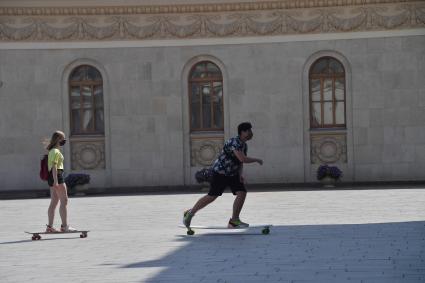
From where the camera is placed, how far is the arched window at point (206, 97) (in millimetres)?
33625

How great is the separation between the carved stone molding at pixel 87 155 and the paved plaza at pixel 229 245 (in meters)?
8.51

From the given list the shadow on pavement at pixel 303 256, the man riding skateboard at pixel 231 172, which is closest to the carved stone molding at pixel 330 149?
the shadow on pavement at pixel 303 256

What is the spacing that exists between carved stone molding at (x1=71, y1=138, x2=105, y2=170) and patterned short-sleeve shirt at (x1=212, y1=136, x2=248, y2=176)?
56.0 ft

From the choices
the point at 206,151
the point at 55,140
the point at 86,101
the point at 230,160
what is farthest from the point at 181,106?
the point at 230,160

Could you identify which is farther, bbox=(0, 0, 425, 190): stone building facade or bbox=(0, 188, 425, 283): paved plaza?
bbox=(0, 0, 425, 190): stone building facade

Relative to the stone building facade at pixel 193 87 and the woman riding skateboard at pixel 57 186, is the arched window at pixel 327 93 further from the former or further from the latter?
the woman riding skateboard at pixel 57 186

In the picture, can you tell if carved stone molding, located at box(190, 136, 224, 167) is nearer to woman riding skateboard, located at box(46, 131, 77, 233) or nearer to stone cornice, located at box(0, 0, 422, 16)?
stone cornice, located at box(0, 0, 422, 16)

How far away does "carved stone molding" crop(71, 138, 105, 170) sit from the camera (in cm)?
3359

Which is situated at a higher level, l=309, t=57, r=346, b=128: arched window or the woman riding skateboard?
l=309, t=57, r=346, b=128: arched window

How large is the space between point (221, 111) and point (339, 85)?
3.89m

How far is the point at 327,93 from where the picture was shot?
3322 cm

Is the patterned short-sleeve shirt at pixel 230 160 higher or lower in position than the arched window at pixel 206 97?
lower

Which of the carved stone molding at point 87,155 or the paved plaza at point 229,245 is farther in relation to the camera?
the carved stone molding at point 87,155

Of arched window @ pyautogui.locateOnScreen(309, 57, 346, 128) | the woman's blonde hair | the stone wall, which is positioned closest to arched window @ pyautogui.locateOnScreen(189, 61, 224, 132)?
the stone wall
